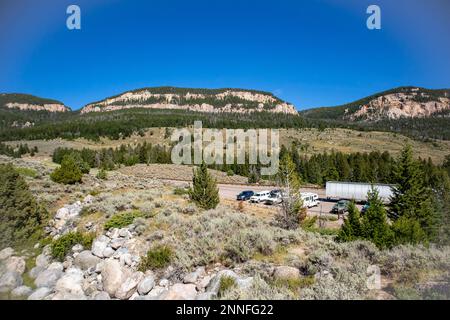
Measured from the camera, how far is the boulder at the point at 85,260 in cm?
1019

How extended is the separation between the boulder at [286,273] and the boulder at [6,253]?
33.7 feet

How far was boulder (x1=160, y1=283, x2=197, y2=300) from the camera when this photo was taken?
252 inches

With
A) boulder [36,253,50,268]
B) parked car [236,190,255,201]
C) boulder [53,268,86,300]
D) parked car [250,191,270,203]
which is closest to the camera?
boulder [53,268,86,300]

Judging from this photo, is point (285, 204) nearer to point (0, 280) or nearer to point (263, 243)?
point (263, 243)

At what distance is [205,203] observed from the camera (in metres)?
17.8

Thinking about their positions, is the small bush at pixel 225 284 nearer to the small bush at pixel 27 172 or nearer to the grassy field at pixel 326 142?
the small bush at pixel 27 172

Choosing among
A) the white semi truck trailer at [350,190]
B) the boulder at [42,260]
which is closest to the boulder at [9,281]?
the boulder at [42,260]

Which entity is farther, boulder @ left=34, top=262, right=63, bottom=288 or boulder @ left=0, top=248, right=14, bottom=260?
boulder @ left=0, top=248, right=14, bottom=260

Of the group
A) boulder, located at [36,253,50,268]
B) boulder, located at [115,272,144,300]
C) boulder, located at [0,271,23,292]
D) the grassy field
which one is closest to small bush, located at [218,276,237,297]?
boulder, located at [115,272,144,300]

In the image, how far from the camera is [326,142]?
133 meters

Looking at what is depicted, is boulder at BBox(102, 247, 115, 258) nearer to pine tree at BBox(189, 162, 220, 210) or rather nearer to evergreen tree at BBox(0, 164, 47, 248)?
evergreen tree at BBox(0, 164, 47, 248)

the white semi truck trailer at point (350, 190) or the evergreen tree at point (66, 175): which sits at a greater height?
the evergreen tree at point (66, 175)

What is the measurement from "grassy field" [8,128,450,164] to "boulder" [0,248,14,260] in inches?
4099
